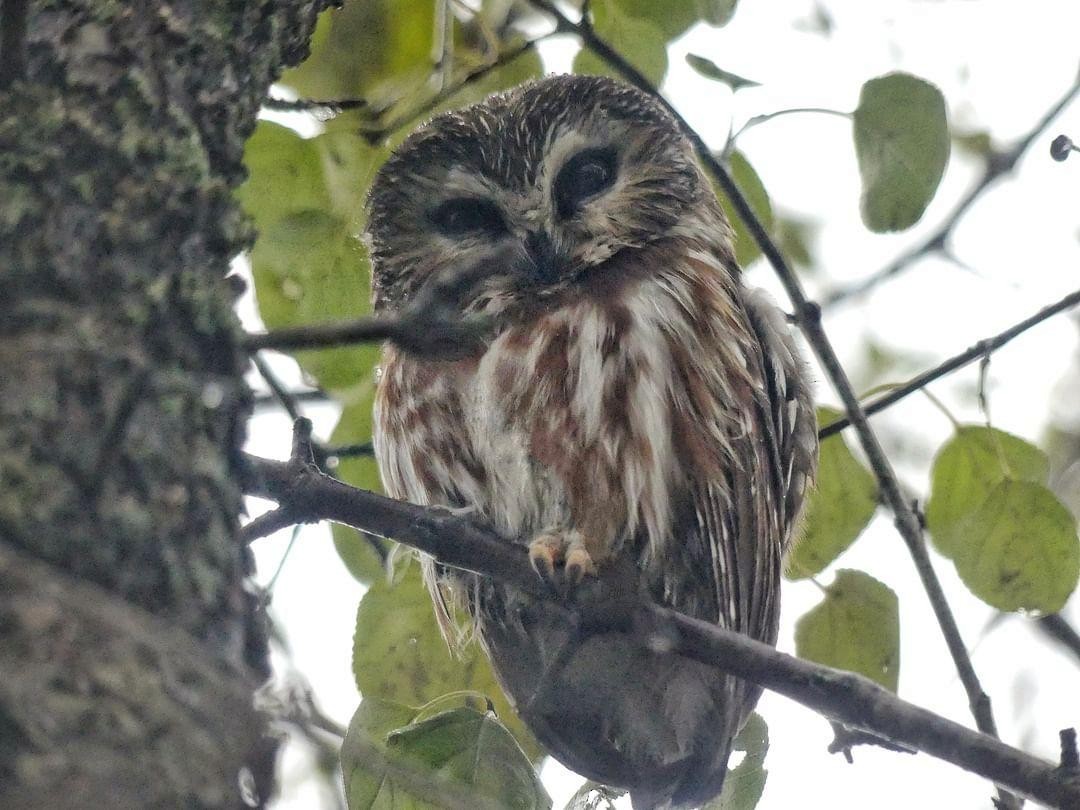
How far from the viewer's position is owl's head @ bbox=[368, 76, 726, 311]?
3367mm

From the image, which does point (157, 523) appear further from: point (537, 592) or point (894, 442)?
point (894, 442)

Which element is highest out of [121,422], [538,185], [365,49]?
[538,185]

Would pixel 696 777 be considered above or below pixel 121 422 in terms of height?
above

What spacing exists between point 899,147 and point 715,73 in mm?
379

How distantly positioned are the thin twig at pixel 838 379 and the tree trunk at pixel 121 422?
1.11 metres

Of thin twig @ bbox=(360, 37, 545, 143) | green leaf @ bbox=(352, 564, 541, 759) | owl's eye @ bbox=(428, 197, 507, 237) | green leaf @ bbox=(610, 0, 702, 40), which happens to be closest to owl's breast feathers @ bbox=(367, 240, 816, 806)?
green leaf @ bbox=(352, 564, 541, 759)

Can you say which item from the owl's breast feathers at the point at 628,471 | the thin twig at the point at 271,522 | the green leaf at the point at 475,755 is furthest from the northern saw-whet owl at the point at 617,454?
the thin twig at the point at 271,522

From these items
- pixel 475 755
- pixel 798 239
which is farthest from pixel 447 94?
pixel 798 239

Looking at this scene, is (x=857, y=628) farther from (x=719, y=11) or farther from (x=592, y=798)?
(x=719, y=11)

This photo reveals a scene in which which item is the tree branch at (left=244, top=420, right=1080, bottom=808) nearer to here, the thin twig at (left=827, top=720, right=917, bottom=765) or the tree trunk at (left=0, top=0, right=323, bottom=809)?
the thin twig at (left=827, top=720, right=917, bottom=765)

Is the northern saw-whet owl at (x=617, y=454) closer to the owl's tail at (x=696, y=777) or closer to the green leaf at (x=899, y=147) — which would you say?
the owl's tail at (x=696, y=777)

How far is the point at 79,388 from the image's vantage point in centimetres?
125

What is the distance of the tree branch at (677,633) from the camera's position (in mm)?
1936

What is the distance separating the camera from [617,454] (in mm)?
2842
